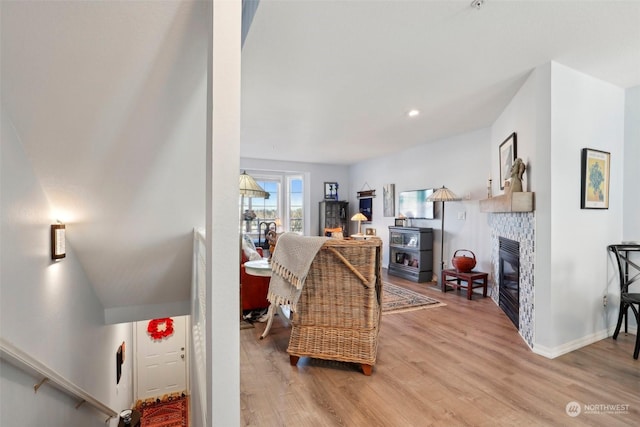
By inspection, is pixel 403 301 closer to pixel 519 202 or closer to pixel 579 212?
pixel 519 202

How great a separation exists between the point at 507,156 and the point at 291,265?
290 cm

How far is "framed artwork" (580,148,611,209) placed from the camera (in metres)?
2.81

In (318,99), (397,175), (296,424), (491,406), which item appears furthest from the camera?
(397,175)

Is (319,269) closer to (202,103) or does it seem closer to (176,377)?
(202,103)

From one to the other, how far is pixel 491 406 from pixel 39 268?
2799 mm

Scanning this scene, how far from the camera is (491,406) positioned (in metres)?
1.92

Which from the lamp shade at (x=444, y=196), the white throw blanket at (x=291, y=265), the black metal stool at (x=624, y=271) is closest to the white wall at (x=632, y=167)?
the black metal stool at (x=624, y=271)

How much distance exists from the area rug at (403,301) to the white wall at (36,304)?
2969 millimetres

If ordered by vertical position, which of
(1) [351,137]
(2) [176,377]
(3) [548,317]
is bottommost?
(2) [176,377]

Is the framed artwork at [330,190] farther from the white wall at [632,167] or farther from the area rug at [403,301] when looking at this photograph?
the white wall at [632,167]

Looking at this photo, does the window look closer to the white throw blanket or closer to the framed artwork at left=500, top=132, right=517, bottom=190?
the framed artwork at left=500, top=132, right=517, bottom=190

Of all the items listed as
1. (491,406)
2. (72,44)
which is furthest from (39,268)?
(491,406)

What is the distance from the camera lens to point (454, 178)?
515cm

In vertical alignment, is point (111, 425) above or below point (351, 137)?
below
